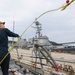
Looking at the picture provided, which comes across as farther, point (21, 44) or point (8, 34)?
point (21, 44)

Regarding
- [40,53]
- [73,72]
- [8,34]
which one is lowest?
[73,72]

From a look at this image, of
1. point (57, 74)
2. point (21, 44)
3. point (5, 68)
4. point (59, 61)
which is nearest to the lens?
point (57, 74)

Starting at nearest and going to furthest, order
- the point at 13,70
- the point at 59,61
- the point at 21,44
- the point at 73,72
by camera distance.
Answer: the point at 21,44
the point at 13,70
the point at 73,72
the point at 59,61

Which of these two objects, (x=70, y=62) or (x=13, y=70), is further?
(x=70, y=62)

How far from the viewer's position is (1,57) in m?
6.75

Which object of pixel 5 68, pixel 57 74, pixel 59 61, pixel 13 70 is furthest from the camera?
pixel 59 61

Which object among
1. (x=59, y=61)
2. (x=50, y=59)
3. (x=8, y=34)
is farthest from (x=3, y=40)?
(x=59, y=61)

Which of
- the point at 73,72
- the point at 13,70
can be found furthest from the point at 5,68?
the point at 73,72

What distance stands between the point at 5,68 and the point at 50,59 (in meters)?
1.07

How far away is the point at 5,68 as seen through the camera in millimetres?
6953

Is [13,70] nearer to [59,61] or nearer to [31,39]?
[31,39]

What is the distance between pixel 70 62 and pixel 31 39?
4.45m

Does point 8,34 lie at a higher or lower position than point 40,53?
higher

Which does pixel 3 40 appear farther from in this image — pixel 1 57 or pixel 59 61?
pixel 59 61
